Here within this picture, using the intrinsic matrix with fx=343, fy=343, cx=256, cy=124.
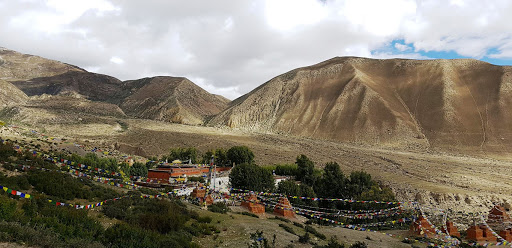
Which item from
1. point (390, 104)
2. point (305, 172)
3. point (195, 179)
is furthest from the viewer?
point (390, 104)

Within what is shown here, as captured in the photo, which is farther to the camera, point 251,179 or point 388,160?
point 388,160

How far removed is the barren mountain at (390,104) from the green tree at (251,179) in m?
53.3

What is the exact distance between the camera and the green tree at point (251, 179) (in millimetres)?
32250

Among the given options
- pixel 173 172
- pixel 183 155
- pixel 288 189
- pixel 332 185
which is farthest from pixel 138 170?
pixel 332 185

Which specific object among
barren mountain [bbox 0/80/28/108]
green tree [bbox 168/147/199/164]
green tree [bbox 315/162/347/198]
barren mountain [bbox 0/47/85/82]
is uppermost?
barren mountain [bbox 0/47/85/82]

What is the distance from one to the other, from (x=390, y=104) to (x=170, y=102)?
78250 millimetres

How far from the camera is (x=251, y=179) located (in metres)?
32.4

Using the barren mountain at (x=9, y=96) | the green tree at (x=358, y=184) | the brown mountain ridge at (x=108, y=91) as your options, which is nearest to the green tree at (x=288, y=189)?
the green tree at (x=358, y=184)

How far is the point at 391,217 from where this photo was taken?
2902 cm

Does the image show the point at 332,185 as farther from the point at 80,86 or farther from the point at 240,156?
the point at 80,86

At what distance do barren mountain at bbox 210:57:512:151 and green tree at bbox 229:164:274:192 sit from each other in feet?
175

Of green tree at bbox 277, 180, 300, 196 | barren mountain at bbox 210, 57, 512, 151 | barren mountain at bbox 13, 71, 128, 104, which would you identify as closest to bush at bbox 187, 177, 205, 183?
green tree at bbox 277, 180, 300, 196

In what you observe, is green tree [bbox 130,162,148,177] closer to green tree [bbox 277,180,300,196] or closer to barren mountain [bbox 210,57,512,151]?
green tree [bbox 277,180,300,196]

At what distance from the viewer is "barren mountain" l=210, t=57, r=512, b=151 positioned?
80125mm
